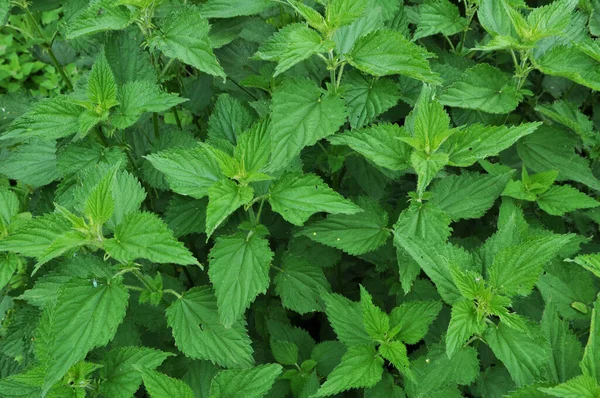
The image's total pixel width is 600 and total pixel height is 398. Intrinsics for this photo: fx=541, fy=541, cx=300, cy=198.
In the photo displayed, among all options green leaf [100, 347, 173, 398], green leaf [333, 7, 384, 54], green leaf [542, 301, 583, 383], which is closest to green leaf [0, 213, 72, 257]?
green leaf [100, 347, 173, 398]

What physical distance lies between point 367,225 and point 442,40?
1.94 m

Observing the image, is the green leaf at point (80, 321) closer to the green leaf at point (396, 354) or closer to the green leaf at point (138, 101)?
the green leaf at point (138, 101)

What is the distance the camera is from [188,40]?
2.60 metres

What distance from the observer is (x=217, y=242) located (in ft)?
7.40

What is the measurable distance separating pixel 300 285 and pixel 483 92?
4.37ft

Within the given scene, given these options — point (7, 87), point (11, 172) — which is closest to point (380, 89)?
point (11, 172)

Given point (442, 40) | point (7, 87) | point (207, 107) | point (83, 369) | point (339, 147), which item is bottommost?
point (7, 87)

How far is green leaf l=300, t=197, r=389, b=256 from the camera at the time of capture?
2445 millimetres

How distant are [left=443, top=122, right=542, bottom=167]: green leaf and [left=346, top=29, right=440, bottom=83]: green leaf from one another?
269mm

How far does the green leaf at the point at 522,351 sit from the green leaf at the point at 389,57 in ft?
3.53

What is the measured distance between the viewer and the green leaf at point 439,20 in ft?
9.57

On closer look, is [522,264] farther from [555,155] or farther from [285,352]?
[285,352]

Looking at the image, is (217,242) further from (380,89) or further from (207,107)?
(207,107)

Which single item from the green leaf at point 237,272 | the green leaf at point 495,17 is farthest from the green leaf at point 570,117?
the green leaf at point 237,272
